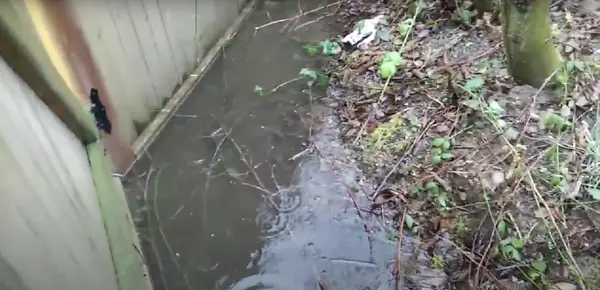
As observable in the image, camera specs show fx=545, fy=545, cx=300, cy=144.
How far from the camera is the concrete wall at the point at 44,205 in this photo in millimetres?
1136

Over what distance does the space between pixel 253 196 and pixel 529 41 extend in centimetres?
176

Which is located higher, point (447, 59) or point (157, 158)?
point (447, 59)

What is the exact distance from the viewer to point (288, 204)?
3131 mm

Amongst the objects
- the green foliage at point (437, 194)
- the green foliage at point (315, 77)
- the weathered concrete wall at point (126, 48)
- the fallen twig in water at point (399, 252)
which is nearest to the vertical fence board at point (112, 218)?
the weathered concrete wall at point (126, 48)

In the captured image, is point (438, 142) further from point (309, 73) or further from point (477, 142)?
point (309, 73)

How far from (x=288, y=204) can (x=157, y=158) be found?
0.89 metres

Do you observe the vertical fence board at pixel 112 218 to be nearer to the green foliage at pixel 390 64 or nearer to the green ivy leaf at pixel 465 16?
the green foliage at pixel 390 64

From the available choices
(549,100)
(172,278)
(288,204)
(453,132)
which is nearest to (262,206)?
(288,204)

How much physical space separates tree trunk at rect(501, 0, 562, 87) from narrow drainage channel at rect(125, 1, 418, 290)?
1125 mm

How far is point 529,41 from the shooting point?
2.97 m

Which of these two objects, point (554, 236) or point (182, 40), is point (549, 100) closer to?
point (554, 236)

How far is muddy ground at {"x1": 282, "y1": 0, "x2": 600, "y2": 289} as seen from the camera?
2656mm

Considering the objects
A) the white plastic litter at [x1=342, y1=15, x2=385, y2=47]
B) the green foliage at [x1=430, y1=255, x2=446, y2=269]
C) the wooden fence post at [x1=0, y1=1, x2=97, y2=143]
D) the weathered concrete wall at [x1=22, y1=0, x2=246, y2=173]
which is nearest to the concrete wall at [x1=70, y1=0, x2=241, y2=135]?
the weathered concrete wall at [x1=22, y1=0, x2=246, y2=173]

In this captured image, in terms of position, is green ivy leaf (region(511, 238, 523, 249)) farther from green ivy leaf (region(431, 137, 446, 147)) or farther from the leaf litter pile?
green ivy leaf (region(431, 137, 446, 147))
